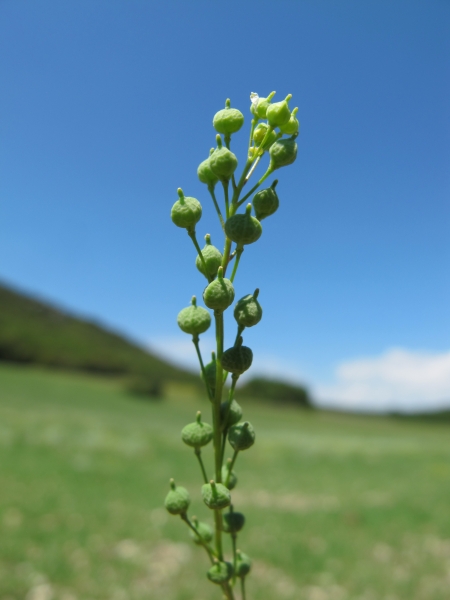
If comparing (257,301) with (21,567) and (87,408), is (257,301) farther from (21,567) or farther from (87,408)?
(87,408)

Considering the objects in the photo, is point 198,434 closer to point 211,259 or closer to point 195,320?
point 195,320

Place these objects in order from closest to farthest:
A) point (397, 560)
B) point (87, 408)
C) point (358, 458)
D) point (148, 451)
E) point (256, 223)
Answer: point (256, 223) → point (397, 560) → point (148, 451) → point (358, 458) → point (87, 408)

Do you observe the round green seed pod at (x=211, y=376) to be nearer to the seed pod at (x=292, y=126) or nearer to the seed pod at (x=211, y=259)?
the seed pod at (x=211, y=259)

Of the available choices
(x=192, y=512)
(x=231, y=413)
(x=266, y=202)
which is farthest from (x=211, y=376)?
(x=192, y=512)

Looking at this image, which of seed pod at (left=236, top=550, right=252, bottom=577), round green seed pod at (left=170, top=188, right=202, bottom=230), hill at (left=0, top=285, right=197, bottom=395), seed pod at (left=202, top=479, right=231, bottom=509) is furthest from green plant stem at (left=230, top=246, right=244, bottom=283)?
hill at (left=0, top=285, right=197, bottom=395)

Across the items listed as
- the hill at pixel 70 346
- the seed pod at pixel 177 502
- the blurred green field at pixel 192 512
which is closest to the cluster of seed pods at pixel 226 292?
the seed pod at pixel 177 502

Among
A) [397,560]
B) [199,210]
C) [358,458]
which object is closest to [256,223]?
[199,210]
